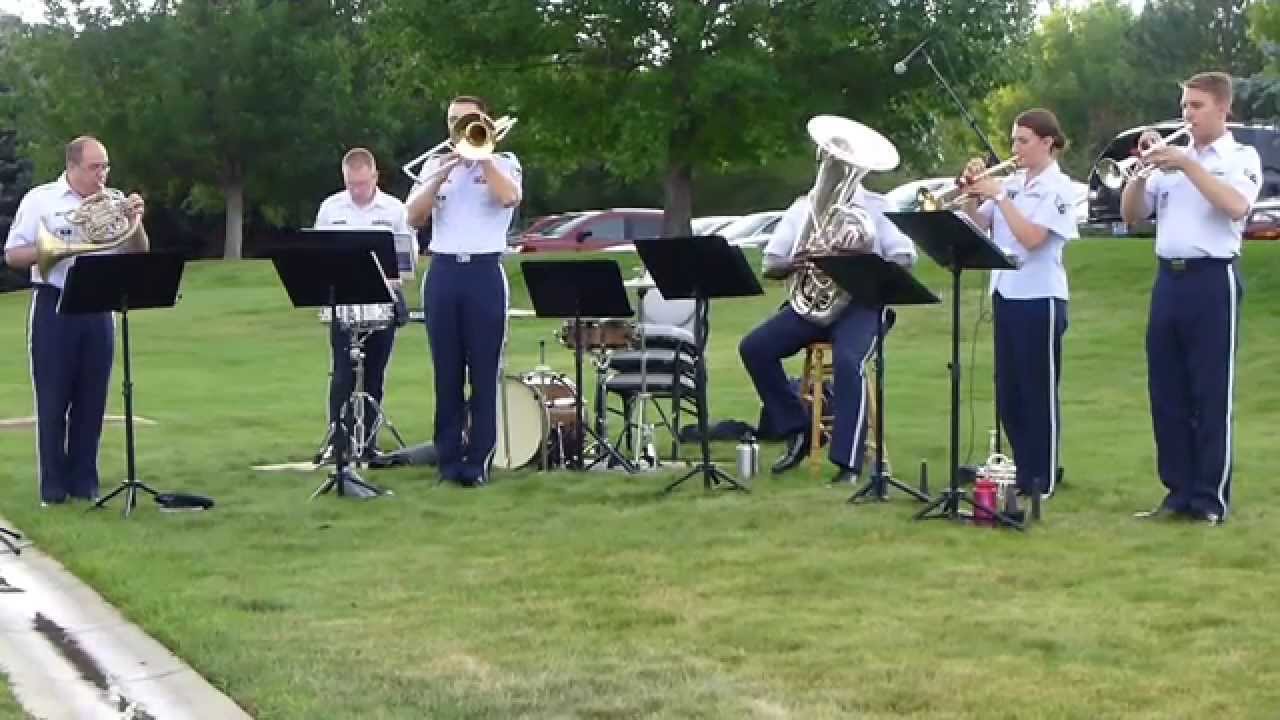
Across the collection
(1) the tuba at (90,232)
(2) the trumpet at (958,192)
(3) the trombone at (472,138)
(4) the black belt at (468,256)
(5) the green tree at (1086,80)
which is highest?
(5) the green tree at (1086,80)

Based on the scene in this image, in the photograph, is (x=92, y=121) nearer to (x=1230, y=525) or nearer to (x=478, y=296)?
(x=478, y=296)

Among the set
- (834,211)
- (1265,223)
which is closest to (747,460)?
(834,211)

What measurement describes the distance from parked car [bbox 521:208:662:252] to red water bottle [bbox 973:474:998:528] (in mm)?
32352

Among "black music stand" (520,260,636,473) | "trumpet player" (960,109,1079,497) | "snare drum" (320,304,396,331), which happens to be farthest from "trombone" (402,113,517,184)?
"trumpet player" (960,109,1079,497)

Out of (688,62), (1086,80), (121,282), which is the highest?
(1086,80)

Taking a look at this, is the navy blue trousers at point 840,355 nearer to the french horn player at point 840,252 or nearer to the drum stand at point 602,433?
the french horn player at point 840,252

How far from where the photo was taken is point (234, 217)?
47719 mm

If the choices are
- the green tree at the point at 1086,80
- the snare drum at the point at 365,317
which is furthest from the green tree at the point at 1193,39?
the snare drum at the point at 365,317

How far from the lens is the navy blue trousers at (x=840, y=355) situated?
34.7 feet

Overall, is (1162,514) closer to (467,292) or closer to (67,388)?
(467,292)

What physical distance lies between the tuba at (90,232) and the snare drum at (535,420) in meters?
2.60

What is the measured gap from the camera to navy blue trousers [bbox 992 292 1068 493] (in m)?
9.75

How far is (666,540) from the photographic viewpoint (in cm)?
877

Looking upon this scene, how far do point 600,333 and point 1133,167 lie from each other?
149 inches
